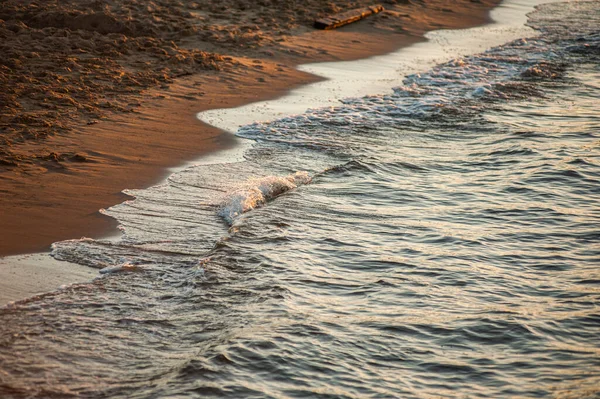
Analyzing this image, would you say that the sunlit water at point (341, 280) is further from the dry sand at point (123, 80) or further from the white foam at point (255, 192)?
the dry sand at point (123, 80)

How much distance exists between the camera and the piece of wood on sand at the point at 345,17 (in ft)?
47.5

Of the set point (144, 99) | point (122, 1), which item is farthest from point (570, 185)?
point (122, 1)

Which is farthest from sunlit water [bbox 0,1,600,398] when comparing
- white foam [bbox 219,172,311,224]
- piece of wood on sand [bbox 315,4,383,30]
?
piece of wood on sand [bbox 315,4,383,30]

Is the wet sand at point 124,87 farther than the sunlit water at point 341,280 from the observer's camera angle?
Yes

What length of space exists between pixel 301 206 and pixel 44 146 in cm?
278

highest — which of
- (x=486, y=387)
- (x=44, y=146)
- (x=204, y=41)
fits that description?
(x=204, y=41)

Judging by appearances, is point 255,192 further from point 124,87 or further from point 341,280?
point 124,87

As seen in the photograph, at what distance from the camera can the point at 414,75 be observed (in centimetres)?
1260

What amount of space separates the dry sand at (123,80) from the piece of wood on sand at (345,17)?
0.52 ft

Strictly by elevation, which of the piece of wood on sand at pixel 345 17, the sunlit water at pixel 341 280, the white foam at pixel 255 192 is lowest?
the sunlit water at pixel 341 280

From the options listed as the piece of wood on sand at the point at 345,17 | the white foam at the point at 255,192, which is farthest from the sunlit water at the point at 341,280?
the piece of wood on sand at the point at 345,17

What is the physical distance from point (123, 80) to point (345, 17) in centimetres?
625

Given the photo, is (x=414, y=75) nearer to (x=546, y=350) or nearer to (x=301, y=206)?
(x=301, y=206)

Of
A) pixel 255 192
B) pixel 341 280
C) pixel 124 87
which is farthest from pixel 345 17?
pixel 341 280
